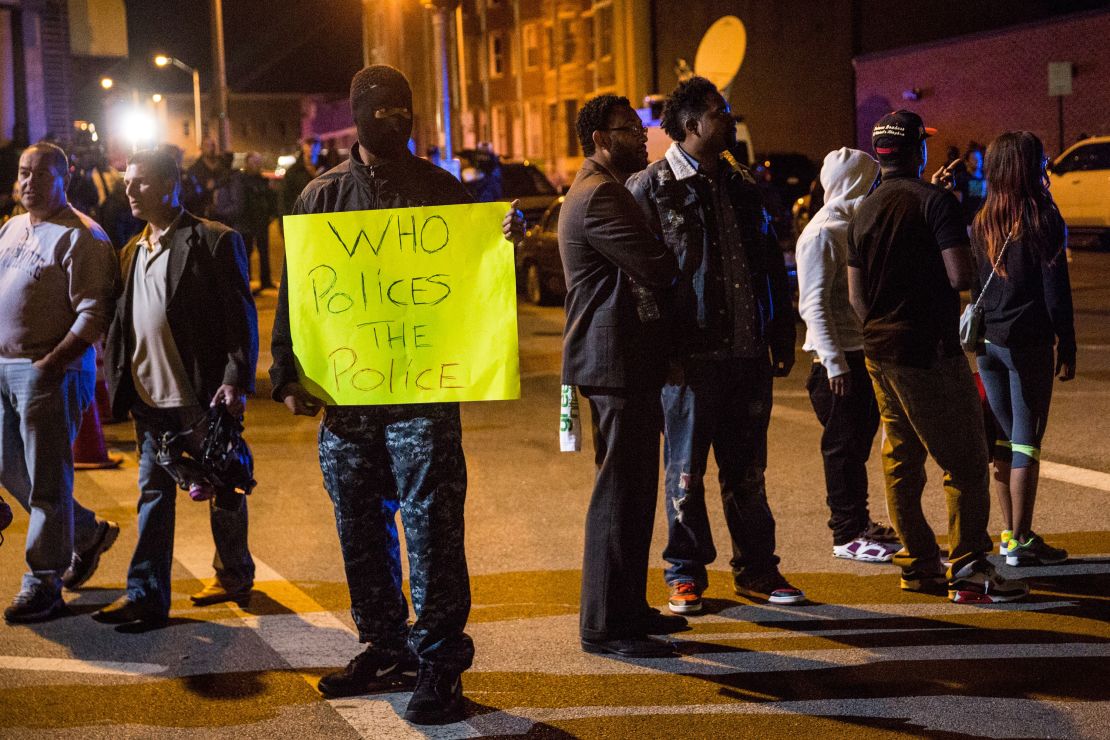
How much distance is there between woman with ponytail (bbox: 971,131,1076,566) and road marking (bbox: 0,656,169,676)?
373cm

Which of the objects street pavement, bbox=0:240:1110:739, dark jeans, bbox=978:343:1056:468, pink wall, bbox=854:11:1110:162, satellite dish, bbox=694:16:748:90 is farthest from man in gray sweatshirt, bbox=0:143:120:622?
pink wall, bbox=854:11:1110:162

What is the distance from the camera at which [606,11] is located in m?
46.4

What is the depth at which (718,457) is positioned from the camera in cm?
653

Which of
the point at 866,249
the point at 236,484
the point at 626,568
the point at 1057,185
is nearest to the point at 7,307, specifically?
the point at 236,484

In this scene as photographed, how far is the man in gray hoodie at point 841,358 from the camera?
22.8ft

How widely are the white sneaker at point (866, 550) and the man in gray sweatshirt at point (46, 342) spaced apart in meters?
3.48

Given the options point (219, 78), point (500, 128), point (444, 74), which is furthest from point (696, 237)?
point (500, 128)

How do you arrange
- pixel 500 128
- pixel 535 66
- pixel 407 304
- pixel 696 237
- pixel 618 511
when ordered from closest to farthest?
pixel 407 304 → pixel 618 511 → pixel 696 237 → pixel 535 66 → pixel 500 128

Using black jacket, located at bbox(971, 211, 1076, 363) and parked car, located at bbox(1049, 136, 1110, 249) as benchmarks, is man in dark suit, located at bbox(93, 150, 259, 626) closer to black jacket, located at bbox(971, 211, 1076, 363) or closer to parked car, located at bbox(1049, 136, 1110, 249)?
black jacket, located at bbox(971, 211, 1076, 363)

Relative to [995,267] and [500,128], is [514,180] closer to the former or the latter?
[995,267]

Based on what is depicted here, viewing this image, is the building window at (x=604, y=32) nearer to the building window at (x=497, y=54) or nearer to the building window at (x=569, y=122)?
the building window at (x=569, y=122)

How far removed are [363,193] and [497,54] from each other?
5469 centimetres

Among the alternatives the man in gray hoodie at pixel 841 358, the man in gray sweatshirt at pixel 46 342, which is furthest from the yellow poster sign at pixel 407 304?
the man in gray hoodie at pixel 841 358

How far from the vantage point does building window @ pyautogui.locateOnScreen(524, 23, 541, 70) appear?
178ft
